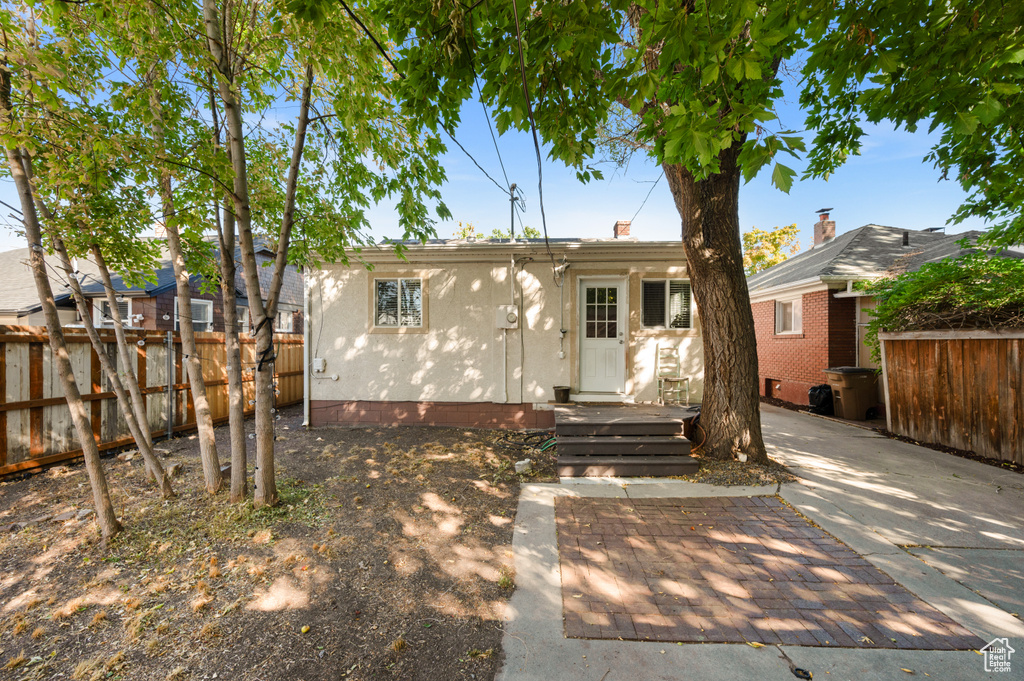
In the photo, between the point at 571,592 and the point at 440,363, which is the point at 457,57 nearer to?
the point at 571,592

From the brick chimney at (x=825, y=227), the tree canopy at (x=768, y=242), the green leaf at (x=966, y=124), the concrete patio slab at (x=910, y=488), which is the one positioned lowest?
the concrete patio slab at (x=910, y=488)

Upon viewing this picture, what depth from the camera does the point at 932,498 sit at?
14.9 feet

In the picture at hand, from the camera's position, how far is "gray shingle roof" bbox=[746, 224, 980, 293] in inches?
392

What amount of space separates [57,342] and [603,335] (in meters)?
7.12

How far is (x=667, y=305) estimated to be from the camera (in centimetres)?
770

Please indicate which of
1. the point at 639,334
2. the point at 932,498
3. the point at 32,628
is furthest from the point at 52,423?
the point at 932,498

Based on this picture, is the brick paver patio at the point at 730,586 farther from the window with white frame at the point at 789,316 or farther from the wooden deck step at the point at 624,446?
the window with white frame at the point at 789,316

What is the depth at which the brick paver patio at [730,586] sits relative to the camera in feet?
8.36

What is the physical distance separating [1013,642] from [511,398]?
631cm

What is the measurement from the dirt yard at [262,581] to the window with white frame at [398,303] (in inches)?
146

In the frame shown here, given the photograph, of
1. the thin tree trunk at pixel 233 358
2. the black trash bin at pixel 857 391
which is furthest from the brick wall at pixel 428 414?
the black trash bin at pixel 857 391

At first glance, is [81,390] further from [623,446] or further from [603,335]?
[603,335]

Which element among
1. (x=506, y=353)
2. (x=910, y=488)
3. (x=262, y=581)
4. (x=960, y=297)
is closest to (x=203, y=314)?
(x=506, y=353)

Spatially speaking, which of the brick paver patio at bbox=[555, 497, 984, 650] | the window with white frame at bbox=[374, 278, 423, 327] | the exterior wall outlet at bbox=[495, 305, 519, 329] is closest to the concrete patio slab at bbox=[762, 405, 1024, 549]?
the brick paver patio at bbox=[555, 497, 984, 650]
